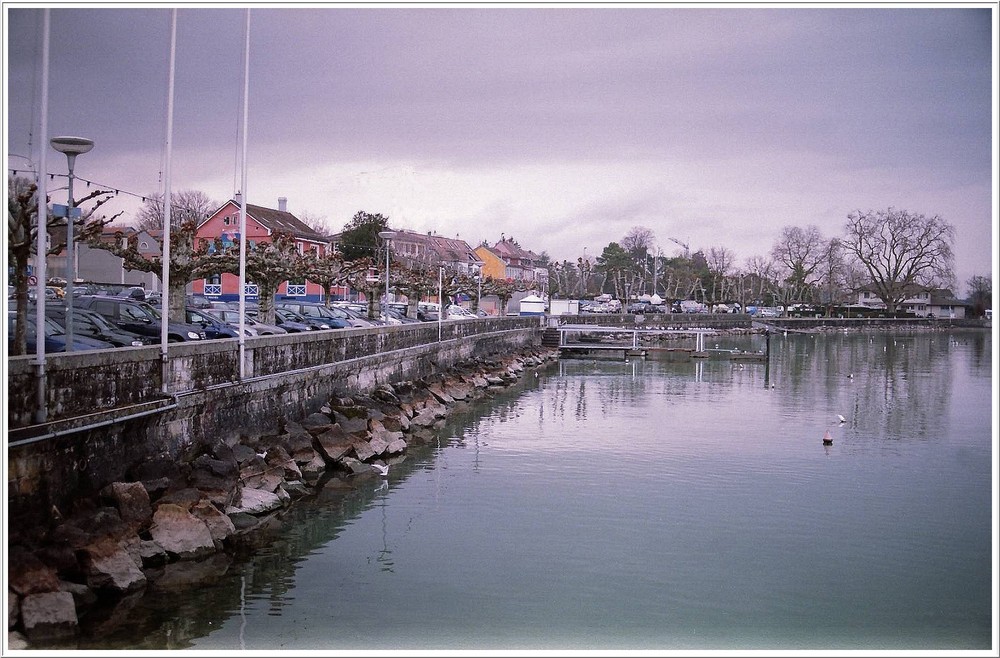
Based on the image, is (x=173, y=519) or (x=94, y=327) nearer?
(x=173, y=519)

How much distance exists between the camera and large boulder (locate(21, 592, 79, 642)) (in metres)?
8.50

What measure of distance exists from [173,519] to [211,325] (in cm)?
1342

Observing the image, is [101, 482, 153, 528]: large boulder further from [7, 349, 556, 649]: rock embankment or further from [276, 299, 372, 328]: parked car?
[276, 299, 372, 328]: parked car

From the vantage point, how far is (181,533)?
11.4 m

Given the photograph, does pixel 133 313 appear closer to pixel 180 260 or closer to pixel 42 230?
pixel 180 260

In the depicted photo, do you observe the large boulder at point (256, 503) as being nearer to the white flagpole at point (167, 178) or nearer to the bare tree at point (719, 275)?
the white flagpole at point (167, 178)

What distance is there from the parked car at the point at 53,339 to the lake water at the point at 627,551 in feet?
17.9

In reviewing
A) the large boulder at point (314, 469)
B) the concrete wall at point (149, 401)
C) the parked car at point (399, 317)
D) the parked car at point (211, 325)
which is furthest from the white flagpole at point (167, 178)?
the parked car at point (399, 317)

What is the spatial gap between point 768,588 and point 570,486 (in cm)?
593

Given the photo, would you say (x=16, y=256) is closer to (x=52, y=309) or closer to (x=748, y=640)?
(x=52, y=309)

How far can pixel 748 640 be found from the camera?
985 centimetres

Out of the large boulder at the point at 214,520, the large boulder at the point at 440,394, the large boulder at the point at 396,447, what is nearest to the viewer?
the large boulder at the point at 214,520

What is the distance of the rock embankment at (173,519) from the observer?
882 centimetres

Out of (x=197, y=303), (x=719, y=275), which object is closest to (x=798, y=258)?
(x=719, y=275)
